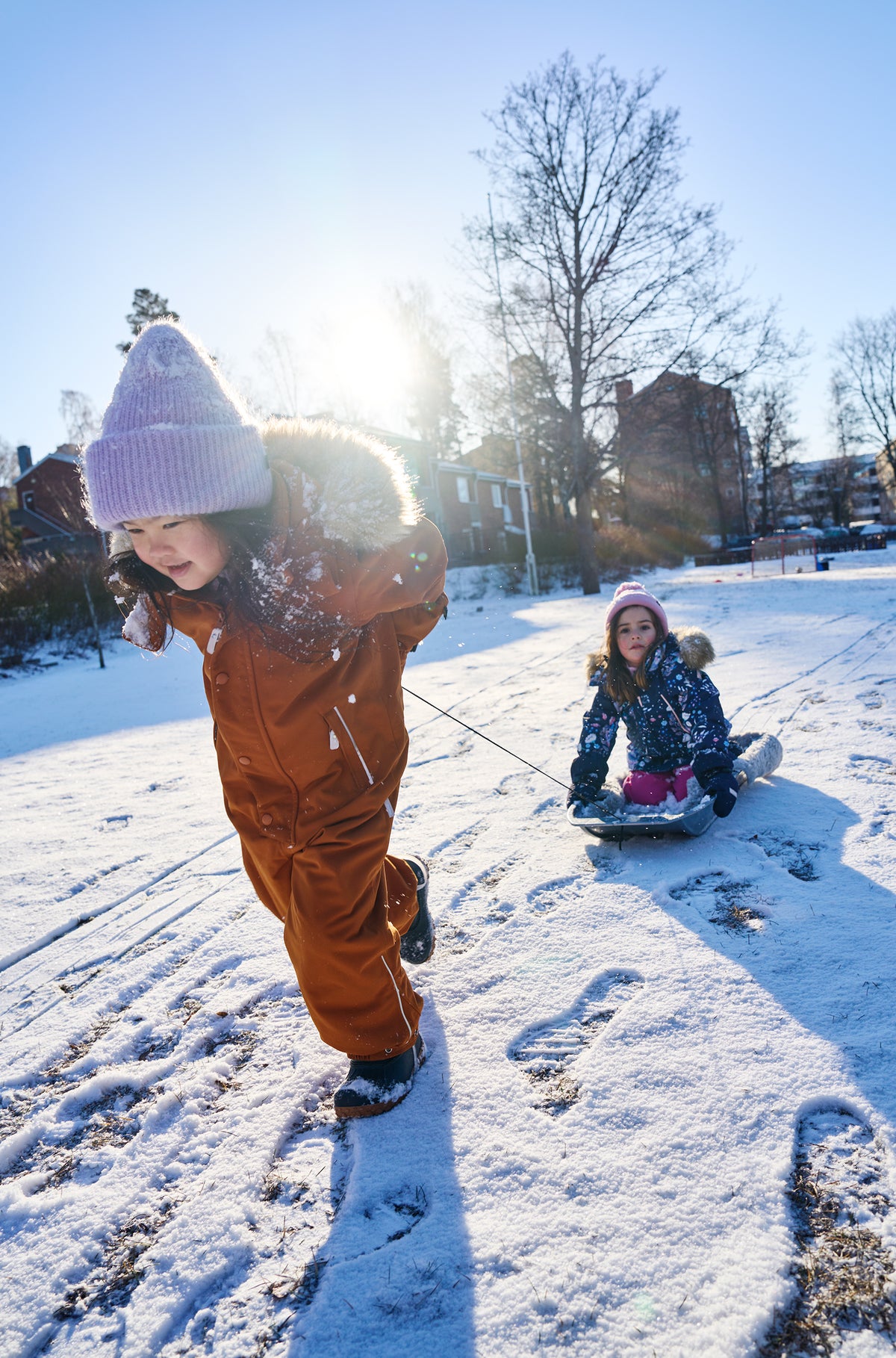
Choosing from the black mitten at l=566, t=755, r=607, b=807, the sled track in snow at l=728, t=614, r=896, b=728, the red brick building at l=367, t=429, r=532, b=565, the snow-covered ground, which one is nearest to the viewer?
the snow-covered ground

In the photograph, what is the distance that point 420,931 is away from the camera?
2115mm

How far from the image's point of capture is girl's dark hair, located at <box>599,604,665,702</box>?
3041mm

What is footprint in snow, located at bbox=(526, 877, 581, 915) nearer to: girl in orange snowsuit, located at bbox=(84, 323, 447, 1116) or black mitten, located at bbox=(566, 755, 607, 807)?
black mitten, located at bbox=(566, 755, 607, 807)

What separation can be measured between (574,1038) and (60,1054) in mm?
1284

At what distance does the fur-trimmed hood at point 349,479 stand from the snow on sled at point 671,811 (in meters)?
1.48

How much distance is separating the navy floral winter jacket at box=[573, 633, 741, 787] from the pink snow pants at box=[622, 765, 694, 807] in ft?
0.13

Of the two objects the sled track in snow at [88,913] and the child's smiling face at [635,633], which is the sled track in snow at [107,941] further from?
the child's smiling face at [635,633]

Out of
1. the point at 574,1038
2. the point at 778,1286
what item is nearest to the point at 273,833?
the point at 574,1038

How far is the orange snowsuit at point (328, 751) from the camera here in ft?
5.42

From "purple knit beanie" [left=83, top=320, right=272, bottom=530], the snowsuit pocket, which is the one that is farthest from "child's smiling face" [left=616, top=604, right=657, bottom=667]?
"purple knit beanie" [left=83, top=320, right=272, bottom=530]

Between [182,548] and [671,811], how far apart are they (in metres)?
2.02

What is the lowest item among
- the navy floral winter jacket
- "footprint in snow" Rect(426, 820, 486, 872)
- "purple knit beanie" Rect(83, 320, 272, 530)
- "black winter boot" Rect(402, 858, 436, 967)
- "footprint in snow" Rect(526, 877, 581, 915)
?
"footprint in snow" Rect(526, 877, 581, 915)

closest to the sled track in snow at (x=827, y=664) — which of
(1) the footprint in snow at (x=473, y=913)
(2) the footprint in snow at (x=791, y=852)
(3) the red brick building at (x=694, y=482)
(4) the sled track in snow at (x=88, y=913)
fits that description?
(2) the footprint in snow at (x=791, y=852)

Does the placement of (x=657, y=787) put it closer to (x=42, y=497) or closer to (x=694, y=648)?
(x=694, y=648)
